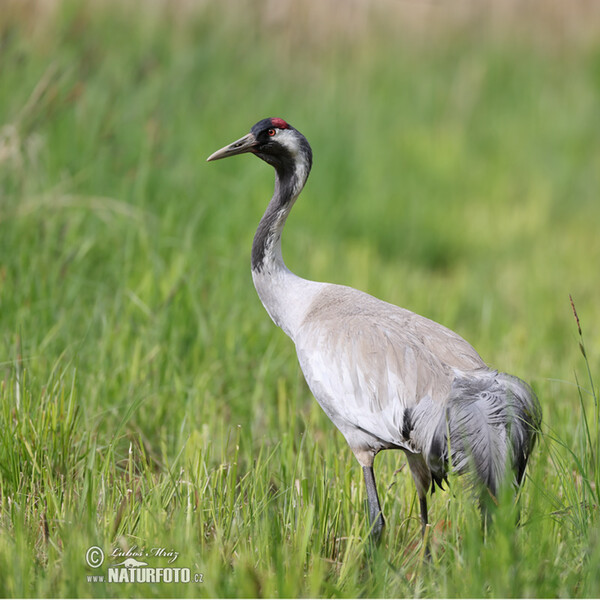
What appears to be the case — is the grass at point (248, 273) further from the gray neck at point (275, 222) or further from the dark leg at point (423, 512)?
the gray neck at point (275, 222)

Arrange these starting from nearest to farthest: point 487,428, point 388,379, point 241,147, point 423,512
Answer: point 487,428, point 388,379, point 423,512, point 241,147

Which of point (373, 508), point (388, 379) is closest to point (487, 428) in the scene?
point (388, 379)

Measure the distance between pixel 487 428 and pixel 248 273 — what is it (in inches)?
112

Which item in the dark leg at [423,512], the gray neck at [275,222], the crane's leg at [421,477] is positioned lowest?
the dark leg at [423,512]

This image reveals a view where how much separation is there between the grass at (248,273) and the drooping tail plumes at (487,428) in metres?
0.11

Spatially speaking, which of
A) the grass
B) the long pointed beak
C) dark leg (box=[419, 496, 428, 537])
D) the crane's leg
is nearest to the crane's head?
the long pointed beak

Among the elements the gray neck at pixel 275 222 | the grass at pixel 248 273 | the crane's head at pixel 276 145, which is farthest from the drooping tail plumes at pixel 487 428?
the crane's head at pixel 276 145

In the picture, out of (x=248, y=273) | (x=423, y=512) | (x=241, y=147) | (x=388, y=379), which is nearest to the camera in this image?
(x=388, y=379)

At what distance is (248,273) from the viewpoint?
199 inches

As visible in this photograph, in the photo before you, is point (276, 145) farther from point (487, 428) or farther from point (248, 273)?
point (248, 273)

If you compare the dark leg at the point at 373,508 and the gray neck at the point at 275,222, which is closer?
the dark leg at the point at 373,508

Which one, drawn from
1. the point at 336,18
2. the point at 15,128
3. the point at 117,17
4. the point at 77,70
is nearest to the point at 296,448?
the point at 15,128

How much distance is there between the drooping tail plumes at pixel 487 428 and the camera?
2.43m

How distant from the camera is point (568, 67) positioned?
34.5ft
